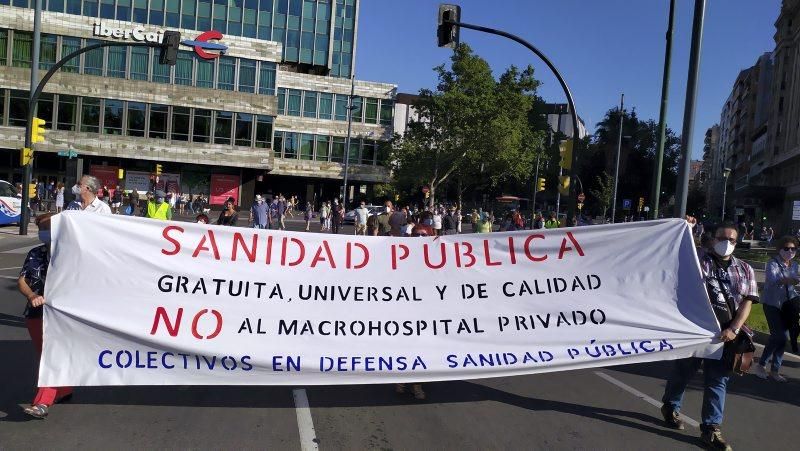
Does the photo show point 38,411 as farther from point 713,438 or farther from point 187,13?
point 187,13

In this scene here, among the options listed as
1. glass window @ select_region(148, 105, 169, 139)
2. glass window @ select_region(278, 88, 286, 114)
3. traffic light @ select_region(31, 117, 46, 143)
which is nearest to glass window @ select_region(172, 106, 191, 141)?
glass window @ select_region(148, 105, 169, 139)

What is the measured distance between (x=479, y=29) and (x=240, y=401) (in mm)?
11386

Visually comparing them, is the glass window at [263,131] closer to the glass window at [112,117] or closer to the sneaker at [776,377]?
the glass window at [112,117]

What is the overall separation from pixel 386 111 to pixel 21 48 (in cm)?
2915

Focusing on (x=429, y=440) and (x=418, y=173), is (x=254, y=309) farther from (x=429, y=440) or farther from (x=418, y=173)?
(x=418, y=173)

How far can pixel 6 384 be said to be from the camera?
573 cm

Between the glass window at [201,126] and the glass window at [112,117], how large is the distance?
502 centimetres

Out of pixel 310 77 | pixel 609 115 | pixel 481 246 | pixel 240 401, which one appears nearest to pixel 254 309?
pixel 240 401

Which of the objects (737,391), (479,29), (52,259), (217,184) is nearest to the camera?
(52,259)

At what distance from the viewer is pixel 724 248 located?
507 centimetres

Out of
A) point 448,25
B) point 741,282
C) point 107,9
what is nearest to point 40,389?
point 741,282

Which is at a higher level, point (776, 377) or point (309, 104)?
point (309, 104)

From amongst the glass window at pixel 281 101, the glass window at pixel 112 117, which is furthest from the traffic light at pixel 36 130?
the glass window at pixel 281 101

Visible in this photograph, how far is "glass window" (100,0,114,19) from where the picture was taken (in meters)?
48.2
